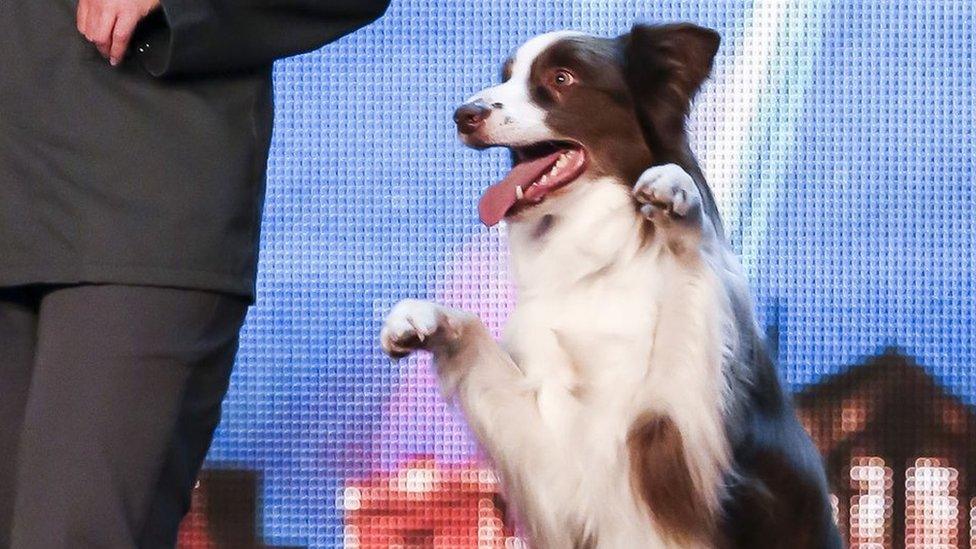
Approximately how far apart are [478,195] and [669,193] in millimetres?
932

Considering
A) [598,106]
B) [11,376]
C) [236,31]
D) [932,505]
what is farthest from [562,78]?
[932,505]

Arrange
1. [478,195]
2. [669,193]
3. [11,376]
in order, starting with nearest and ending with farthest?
[11,376]
[669,193]
[478,195]

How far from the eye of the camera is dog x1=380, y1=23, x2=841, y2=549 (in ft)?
7.08

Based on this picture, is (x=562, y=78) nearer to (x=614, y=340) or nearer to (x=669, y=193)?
→ (x=669, y=193)

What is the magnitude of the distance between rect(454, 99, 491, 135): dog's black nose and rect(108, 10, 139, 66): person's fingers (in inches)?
31.0

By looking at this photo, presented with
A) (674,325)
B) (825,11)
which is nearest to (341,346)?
(674,325)

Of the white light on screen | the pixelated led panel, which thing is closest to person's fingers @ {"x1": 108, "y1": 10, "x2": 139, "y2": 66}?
the pixelated led panel

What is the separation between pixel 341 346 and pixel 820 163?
107 cm

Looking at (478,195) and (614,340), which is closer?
(614,340)

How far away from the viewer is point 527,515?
2.31 metres

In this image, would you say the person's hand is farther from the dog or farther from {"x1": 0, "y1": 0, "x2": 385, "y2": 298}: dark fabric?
the dog

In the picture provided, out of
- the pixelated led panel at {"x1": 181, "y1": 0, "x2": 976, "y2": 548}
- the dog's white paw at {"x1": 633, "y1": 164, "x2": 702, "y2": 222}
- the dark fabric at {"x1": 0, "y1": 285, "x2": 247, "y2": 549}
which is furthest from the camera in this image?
the pixelated led panel at {"x1": 181, "y1": 0, "x2": 976, "y2": 548}

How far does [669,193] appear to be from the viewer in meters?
2.06

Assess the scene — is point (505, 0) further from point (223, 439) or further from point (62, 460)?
point (62, 460)
